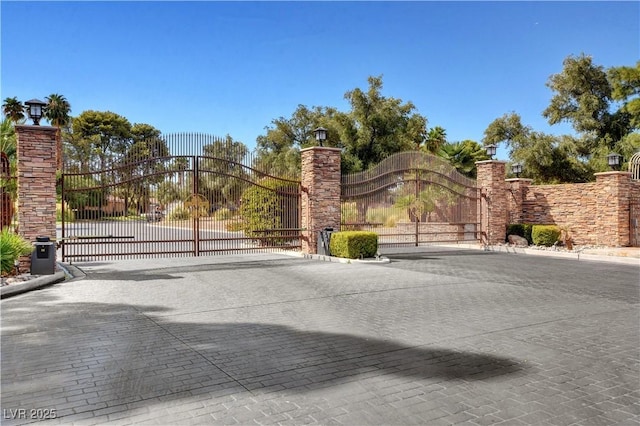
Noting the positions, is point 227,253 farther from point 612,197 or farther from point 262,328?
point 612,197

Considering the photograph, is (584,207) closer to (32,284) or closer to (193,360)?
(193,360)

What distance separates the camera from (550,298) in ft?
26.8

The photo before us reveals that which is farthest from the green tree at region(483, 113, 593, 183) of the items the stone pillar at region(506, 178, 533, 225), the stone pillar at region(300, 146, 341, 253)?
the stone pillar at region(300, 146, 341, 253)

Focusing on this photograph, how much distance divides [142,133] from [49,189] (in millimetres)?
47600

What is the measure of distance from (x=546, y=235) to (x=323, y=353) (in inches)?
609

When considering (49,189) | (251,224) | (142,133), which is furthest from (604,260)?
(142,133)

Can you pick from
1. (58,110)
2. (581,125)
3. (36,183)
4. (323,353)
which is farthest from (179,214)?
(58,110)

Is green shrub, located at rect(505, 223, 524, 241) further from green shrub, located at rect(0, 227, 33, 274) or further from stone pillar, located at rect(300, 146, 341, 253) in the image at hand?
green shrub, located at rect(0, 227, 33, 274)

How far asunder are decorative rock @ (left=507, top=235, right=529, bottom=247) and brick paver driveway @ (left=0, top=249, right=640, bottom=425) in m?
9.18

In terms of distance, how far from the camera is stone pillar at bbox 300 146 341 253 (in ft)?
48.7

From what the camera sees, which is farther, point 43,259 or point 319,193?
point 319,193

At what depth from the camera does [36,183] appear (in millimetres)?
10547

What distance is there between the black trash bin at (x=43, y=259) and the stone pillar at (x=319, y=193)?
7180 mm

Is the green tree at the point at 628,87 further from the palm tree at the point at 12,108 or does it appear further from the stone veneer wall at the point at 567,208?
the palm tree at the point at 12,108
